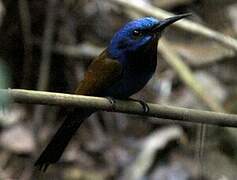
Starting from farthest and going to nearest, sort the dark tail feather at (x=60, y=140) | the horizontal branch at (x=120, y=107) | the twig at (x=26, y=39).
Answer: the twig at (x=26, y=39) → the dark tail feather at (x=60, y=140) → the horizontal branch at (x=120, y=107)

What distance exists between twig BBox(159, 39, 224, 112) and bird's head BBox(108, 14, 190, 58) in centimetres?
117

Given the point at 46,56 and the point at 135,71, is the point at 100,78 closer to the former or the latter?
the point at 135,71

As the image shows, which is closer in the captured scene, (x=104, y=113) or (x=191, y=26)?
(x=191, y=26)

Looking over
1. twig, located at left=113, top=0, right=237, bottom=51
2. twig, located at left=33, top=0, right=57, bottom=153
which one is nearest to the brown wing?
twig, located at left=113, top=0, right=237, bottom=51

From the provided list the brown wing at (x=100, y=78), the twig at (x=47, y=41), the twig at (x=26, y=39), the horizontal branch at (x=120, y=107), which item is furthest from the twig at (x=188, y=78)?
the horizontal branch at (x=120, y=107)

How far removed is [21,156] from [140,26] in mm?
2045

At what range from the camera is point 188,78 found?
15.6ft

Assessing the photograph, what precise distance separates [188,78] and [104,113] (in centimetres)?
107

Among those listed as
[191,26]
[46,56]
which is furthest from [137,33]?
[46,56]

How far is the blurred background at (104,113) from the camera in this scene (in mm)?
5008

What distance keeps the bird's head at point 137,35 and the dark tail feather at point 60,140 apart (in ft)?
1.25

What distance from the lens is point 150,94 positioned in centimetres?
574

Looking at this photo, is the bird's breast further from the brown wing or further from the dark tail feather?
the dark tail feather

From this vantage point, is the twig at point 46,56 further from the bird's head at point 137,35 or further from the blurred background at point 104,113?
the bird's head at point 137,35
